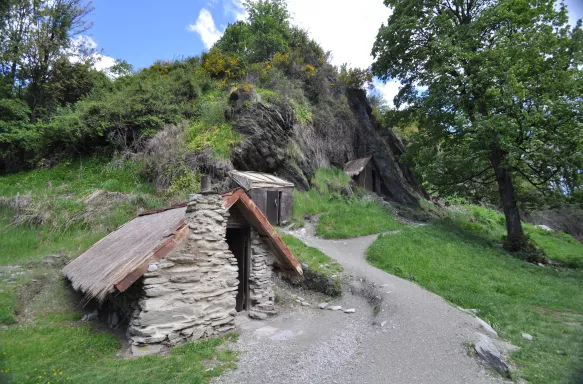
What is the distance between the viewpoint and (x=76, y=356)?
623 cm

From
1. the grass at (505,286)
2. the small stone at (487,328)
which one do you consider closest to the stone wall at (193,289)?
the small stone at (487,328)

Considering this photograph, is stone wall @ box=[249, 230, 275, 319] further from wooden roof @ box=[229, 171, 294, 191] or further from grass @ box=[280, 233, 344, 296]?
wooden roof @ box=[229, 171, 294, 191]

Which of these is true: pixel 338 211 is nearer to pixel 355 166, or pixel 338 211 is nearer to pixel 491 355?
pixel 355 166

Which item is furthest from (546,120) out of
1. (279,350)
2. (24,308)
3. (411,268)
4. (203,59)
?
(203,59)

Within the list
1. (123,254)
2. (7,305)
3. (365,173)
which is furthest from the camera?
(365,173)

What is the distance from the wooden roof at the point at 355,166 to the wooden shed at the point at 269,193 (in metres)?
8.30

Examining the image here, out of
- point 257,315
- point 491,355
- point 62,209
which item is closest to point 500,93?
point 491,355

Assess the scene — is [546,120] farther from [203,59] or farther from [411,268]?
[203,59]

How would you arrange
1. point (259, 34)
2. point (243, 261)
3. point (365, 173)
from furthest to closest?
point (259, 34)
point (365, 173)
point (243, 261)

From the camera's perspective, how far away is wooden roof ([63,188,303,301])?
6.41 meters

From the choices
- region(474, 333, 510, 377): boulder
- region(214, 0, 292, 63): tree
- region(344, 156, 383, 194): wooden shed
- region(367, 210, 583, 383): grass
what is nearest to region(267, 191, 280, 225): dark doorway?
region(367, 210, 583, 383): grass

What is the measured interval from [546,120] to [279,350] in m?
14.8

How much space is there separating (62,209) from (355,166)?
17954 mm

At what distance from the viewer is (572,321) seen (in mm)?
8328
